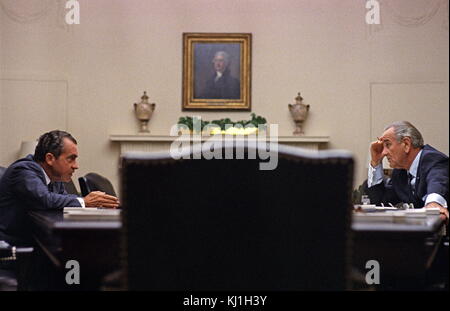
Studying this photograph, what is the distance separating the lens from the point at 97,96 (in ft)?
29.9

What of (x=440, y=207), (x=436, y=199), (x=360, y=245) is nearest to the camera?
(x=360, y=245)

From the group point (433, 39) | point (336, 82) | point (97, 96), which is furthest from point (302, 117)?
point (97, 96)

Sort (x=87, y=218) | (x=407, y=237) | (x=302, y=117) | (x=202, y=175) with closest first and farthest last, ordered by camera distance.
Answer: (x=202, y=175)
(x=407, y=237)
(x=87, y=218)
(x=302, y=117)

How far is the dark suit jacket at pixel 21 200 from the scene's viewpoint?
11.1ft

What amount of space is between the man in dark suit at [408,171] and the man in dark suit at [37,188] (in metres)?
1.68

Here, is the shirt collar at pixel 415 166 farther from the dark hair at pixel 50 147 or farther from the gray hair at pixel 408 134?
the dark hair at pixel 50 147

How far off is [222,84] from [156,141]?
114cm

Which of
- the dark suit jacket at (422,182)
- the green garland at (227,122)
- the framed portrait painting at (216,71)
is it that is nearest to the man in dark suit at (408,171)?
the dark suit jacket at (422,182)

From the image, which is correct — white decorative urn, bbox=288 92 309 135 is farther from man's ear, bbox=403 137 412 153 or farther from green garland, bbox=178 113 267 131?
man's ear, bbox=403 137 412 153

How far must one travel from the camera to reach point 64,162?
392cm

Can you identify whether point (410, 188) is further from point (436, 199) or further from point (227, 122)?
point (227, 122)

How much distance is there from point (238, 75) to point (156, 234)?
23.9 feet

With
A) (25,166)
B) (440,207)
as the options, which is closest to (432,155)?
(440,207)

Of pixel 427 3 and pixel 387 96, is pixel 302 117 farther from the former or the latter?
pixel 427 3
